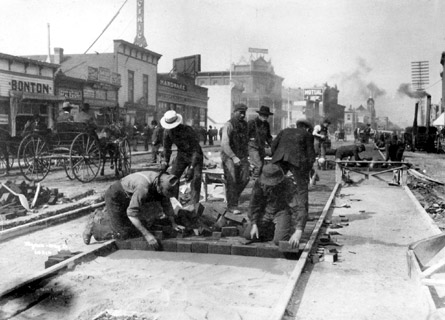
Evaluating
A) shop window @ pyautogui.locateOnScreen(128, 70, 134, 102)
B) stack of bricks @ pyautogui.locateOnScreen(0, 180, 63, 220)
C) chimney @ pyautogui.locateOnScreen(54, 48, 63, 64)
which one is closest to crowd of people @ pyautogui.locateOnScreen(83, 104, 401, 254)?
stack of bricks @ pyautogui.locateOnScreen(0, 180, 63, 220)

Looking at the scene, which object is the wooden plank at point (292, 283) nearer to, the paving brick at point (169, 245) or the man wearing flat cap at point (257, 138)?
the paving brick at point (169, 245)

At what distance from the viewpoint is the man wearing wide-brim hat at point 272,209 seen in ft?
18.9

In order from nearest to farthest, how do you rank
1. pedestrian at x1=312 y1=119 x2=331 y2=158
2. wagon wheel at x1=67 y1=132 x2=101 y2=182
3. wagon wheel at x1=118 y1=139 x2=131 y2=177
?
wagon wheel at x1=67 y1=132 x2=101 y2=182 < wagon wheel at x1=118 y1=139 x2=131 y2=177 < pedestrian at x1=312 y1=119 x2=331 y2=158

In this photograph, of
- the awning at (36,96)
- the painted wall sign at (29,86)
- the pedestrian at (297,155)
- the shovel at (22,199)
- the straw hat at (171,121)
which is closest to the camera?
the pedestrian at (297,155)

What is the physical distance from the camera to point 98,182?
11.5 metres

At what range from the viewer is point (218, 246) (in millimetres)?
5590

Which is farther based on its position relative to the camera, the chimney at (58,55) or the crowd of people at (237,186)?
the chimney at (58,55)

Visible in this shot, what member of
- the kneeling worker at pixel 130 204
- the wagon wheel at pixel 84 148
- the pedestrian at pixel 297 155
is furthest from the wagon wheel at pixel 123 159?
the pedestrian at pixel 297 155

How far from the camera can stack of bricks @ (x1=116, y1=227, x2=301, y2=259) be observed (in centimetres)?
541

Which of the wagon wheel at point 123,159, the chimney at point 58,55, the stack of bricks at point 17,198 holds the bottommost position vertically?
the stack of bricks at point 17,198

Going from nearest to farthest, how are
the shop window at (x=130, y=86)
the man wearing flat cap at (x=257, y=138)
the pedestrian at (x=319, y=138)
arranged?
the man wearing flat cap at (x=257, y=138), the pedestrian at (x=319, y=138), the shop window at (x=130, y=86)

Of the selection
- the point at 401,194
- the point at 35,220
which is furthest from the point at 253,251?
the point at 401,194

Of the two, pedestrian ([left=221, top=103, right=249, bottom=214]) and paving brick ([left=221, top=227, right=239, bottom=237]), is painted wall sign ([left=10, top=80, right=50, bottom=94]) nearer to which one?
pedestrian ([left=221, top=103, right=249, bottom=214])

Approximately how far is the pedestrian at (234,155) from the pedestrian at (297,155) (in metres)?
1.22
